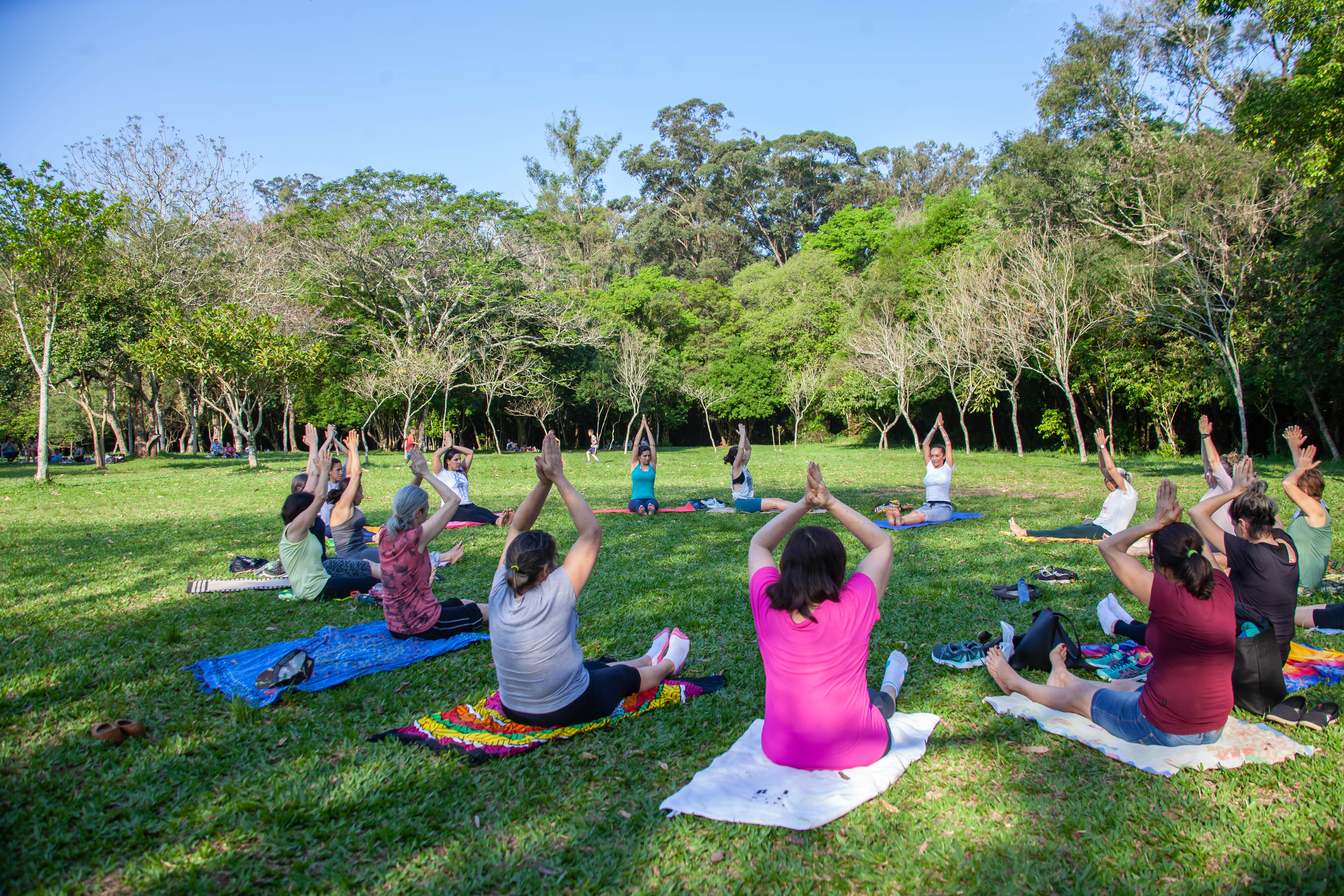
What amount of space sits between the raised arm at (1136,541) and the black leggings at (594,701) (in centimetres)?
257

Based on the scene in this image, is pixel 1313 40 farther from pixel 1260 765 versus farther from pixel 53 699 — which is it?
pixel 53 699

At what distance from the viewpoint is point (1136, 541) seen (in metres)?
3.68

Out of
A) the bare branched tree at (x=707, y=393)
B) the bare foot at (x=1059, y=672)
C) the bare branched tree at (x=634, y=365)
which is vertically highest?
the bare branched tree at (x=634, y=365)

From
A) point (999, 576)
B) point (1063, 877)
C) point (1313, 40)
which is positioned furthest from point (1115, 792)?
point (1313, 40)

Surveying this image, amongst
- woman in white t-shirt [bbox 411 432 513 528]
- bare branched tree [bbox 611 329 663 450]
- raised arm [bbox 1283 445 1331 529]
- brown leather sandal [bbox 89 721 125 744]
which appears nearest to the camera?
brown leather sandal [bbox 89 721 125 744]

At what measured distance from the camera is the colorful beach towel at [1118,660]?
4.65m

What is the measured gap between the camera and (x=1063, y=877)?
2.76 meters

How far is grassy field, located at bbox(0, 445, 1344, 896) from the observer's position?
9.20ft

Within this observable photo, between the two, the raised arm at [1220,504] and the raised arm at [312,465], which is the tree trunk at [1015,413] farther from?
the raised arm at [312,465]

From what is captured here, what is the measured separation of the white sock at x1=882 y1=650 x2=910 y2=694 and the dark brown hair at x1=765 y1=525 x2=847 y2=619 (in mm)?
1336

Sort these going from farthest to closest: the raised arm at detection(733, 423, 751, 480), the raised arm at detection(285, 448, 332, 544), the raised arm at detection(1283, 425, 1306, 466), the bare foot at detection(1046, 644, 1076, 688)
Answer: the raised arm at detection(733, 423, 751, 480) < the raised arm at detection(285, 448, 332, 544) < the raised arm at detection(1283, 425, 1306, 466) < the bare foot at detection(1046, 644, 1076, 688)

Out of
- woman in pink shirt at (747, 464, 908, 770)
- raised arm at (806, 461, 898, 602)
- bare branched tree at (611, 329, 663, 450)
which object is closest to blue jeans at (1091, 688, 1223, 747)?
woman in pink shirt at (747, 464, 908, 770)

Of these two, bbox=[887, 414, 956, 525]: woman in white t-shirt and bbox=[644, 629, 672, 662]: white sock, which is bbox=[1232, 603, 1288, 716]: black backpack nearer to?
bbox=[644, 629, 672, 662]: white sock

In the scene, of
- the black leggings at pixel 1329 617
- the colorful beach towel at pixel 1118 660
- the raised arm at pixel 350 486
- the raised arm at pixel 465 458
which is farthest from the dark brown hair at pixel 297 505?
the black leggings at pixel 1329 617
